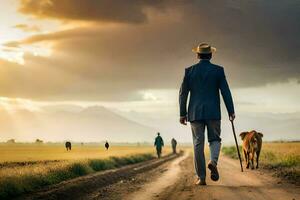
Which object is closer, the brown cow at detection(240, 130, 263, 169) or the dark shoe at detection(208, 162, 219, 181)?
the dark shoe at detection(208, 162, 219, 181)

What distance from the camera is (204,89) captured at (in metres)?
12.8

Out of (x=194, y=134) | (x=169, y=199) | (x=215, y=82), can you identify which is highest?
(x=215, y=82)

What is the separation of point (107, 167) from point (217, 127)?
2069cm

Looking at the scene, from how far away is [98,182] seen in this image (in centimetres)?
1812

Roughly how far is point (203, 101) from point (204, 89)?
303 mm

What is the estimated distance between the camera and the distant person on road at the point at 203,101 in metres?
12.6

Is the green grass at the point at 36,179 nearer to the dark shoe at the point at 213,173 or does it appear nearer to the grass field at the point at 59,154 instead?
the dark shoe at the point at 213,173

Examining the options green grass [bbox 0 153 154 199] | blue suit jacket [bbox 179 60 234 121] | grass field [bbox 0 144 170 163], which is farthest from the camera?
grass field [bbox 0 144 170 163]

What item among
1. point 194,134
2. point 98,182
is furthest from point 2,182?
point 194,134

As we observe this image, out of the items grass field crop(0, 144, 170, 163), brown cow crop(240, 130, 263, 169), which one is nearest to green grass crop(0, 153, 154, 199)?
brown cow crop(240, 130, 263, 169)

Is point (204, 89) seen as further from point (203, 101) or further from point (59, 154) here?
point (59, 154)

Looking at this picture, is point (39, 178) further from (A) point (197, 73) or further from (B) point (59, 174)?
(A) point (197, 73)

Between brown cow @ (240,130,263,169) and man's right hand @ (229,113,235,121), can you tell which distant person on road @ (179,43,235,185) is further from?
brown cow @ (240,130,263,169)

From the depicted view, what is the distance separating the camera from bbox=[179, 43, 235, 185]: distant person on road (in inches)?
497
